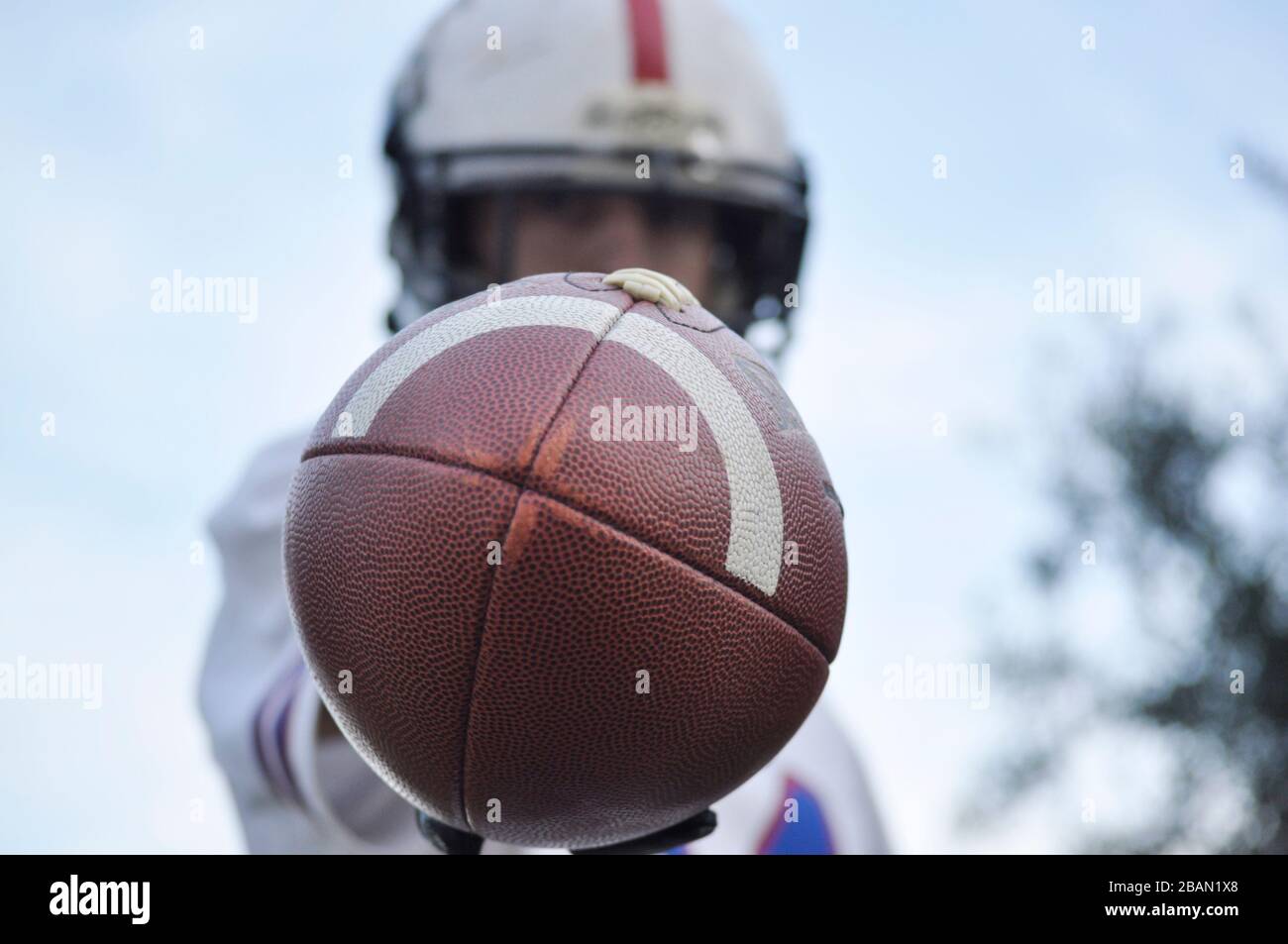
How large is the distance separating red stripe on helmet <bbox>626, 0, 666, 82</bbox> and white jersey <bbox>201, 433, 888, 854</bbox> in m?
1.51

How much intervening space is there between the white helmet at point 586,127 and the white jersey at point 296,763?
2.91ft

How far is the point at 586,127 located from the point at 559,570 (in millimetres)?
2459

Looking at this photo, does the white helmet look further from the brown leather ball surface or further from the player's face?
the brown leather ball surface

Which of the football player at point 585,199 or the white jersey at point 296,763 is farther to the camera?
the football player at point 585,199

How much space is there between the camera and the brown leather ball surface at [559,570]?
1657mm

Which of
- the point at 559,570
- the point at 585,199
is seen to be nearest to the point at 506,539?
the point at 559,570

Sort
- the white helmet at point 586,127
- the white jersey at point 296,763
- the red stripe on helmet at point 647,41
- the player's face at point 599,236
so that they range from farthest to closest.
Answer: the red stripe on helmet at point 647,41, the white helmet at point 586,127, the player's face at point 599,236, the white jersey at point 296,763

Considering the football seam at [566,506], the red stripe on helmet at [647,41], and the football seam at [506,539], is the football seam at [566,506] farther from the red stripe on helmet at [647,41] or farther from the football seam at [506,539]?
the red stripe on helmet at [647,41]

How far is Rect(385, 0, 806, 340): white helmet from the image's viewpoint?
3.80 m

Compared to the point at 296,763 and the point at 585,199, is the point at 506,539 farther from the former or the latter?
the point at 585,199

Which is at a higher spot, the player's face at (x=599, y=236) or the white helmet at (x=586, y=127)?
the white helmet at (x=586, y=127)

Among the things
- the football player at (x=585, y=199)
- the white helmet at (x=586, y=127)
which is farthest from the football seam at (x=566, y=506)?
the white helmet at (x=586, y=127)
